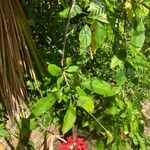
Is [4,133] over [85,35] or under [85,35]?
under

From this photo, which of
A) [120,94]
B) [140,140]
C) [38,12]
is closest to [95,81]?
[120,94]

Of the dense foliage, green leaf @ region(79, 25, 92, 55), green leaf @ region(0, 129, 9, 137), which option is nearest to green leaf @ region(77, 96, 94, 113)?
the dense foliage

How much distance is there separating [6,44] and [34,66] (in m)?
0.23

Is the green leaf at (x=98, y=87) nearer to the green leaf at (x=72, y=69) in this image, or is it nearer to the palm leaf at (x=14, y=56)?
the green leaf at (x=72, y=69)

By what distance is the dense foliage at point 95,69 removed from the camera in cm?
133

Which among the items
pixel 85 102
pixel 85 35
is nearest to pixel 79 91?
pixel 85 102

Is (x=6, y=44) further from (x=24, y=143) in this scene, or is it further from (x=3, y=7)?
(x=24, y=143)

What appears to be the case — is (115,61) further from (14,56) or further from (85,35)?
(14,56)

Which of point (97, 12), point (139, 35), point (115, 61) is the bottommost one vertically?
point (115, 61)

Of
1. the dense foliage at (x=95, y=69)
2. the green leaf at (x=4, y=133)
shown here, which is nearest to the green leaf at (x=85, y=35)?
the dense foliage at (x=95, y=69)

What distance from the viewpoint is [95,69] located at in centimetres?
215

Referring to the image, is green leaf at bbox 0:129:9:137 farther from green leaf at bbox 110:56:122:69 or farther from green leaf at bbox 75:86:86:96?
green leaf at bbox 110:56:122:69

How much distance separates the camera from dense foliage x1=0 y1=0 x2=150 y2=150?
1334mm

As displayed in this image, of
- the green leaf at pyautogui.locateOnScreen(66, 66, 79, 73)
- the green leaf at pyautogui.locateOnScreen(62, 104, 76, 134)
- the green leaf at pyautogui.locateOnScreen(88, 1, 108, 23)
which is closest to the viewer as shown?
the green leaf at pyautogui.locateOnScreen(88, 1, 108, 23)
